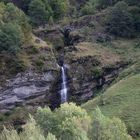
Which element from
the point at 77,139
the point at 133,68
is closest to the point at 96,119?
the point at 77,139

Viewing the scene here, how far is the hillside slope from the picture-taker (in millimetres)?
57531

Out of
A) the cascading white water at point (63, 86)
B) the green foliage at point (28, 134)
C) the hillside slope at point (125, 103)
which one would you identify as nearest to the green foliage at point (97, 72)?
the cascading white water at point (63, 86)

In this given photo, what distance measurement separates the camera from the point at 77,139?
47656mm

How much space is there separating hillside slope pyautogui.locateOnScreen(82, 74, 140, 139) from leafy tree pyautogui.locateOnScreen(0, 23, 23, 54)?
1848 cm

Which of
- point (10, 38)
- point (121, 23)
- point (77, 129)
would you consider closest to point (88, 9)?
point (121, 23)

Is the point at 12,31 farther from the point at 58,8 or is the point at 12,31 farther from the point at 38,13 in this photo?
the point at 58,8

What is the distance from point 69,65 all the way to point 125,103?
21150mm

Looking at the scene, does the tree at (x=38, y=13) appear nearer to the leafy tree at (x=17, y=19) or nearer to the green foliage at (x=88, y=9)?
the green foliage at (x=88, y=9)

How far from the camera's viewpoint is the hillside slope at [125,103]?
5753 cm

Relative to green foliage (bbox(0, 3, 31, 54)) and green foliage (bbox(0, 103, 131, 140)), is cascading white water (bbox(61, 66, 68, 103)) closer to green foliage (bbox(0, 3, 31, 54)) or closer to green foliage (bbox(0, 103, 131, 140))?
green foliage (bbox(0, 3, 31, 54))

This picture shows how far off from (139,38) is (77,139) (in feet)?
153

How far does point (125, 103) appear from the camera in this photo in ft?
207

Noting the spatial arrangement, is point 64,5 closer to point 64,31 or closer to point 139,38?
point 64,31

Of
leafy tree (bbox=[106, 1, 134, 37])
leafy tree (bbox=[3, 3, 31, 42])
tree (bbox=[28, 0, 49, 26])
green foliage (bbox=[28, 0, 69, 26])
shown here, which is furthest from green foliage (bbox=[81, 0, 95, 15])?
leafy tree (bbox=[3, 3, 31, 42])
